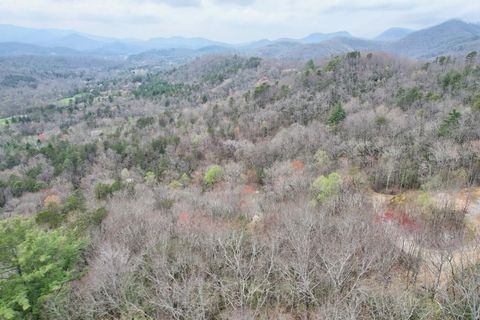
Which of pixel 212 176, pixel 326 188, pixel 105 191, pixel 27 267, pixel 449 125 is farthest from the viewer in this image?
pixel 212 176

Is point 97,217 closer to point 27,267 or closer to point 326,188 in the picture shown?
point 27,267

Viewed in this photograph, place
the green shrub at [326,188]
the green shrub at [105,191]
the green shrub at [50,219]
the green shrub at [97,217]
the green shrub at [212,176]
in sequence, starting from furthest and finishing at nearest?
the green shrub at [212,176] → the green shrub at [105,191] → the green shrub at [50,219] → the green shrub at [326,188] → the green shrub at [97,217]

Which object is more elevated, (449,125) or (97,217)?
(449,125)

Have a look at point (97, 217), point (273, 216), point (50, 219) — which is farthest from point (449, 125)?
point (50, 219)

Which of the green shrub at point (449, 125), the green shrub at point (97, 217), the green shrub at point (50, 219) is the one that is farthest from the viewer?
the green shrub at point (449, 125)

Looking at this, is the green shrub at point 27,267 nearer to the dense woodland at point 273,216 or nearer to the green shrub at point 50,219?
the dense woodland at point 273,216

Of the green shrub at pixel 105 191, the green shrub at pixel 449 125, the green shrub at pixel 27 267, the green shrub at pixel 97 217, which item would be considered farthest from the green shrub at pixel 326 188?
the green shrub at pixel 105 191

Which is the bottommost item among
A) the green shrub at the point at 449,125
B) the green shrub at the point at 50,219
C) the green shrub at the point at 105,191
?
the green shrub at the point at 105,191

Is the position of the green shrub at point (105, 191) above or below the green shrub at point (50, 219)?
below

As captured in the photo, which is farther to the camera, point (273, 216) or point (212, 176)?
point (212, 176)

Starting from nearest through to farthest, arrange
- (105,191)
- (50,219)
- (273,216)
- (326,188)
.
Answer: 1. (273,216)
2. (326,188)
3. (50,219)
4. (105,191)
